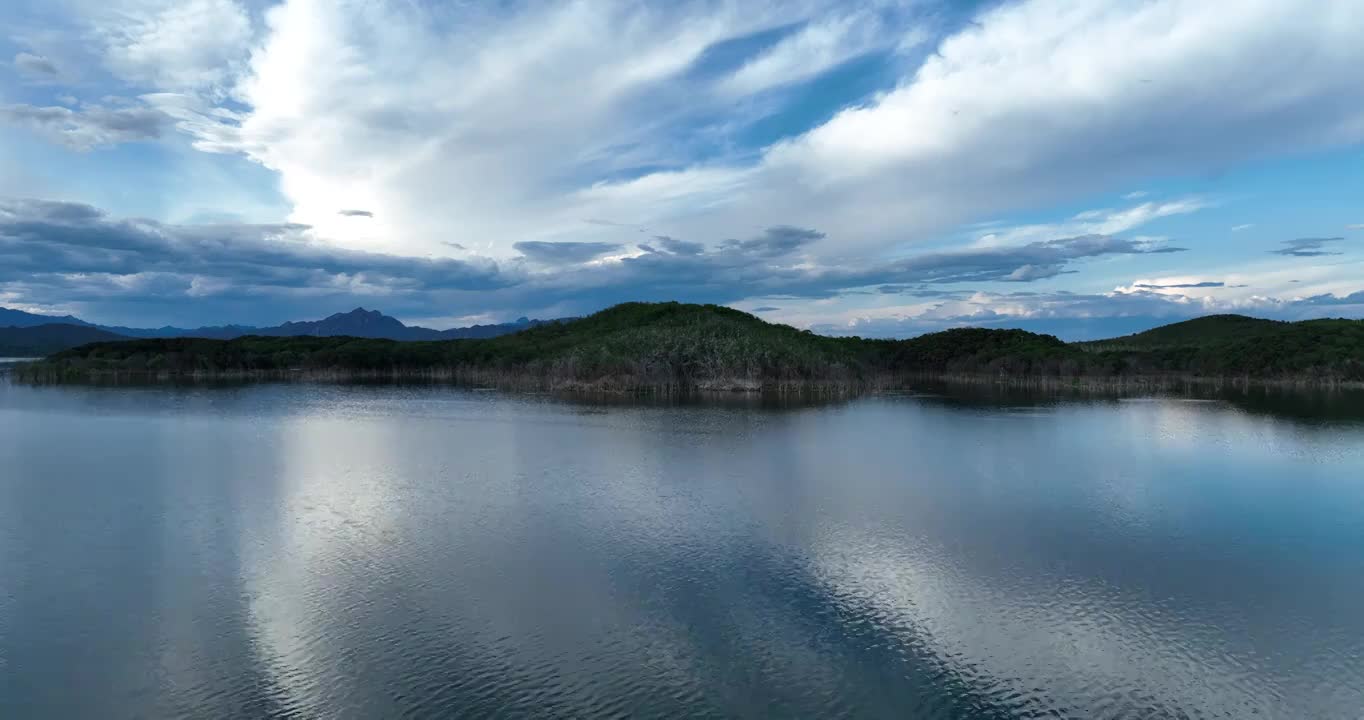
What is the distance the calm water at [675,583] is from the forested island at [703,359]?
5171 cm

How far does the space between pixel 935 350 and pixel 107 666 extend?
448ft

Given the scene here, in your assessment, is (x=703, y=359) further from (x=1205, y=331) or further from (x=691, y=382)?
(x=1205, y=331)

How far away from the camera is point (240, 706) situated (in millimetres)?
10609

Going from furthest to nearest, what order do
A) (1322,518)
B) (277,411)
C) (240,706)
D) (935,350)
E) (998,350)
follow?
Result: (935,350) < (998,350) < (277,411) < (1322,518) < (240,706)

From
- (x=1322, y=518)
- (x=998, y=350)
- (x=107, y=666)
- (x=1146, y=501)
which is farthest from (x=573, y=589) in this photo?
(x=998, y=350)

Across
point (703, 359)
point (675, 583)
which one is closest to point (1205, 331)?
point (703, 359)

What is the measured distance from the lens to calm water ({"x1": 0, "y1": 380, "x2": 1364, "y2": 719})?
11.3 metres

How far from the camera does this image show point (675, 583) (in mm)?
16016

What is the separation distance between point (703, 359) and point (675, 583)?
7261 centimetres

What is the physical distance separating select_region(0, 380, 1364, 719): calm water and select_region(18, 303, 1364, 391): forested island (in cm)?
5171

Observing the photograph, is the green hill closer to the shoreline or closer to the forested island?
the forested island

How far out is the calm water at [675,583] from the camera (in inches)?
445

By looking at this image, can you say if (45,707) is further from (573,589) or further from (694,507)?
(694,507)

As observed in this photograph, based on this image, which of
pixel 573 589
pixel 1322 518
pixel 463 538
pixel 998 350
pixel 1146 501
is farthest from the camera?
pixel 998 350
